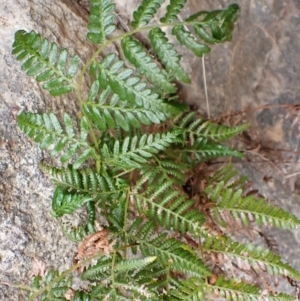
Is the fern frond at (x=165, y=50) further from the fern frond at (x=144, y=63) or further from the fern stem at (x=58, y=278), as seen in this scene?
the fern stem at (x=58, y=278)

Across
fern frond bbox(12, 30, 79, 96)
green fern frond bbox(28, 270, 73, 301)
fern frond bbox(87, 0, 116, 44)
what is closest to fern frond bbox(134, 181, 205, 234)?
green fern frond bbox(28, 270, 73, 301)

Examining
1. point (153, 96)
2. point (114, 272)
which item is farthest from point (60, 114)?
point (114, 272)

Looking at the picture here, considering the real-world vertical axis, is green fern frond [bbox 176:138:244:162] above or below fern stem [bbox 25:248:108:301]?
above

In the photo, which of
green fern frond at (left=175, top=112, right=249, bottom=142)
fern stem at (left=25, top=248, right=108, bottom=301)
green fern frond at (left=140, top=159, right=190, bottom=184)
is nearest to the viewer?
fern stem at (left=25, top=248, right=108, bottom=301)

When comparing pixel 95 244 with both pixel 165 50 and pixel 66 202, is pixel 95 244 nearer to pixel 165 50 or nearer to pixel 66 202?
pixel 66 202

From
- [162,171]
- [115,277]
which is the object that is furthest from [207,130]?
[115,277]

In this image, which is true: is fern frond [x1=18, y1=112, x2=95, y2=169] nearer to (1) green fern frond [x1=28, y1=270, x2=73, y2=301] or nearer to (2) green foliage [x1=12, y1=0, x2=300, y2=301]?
(2) green foliage [x1=12, y1=0, x2=300, y2=301]
